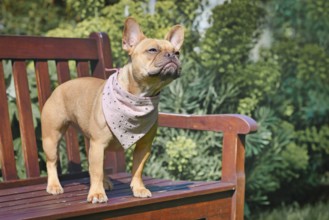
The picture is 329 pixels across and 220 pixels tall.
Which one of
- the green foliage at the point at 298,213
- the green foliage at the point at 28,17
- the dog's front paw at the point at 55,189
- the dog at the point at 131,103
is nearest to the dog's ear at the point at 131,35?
the dog at the point at 131,103

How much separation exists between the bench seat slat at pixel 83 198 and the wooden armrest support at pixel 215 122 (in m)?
0.29

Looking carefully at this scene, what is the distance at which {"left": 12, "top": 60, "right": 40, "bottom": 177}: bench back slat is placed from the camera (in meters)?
3.54

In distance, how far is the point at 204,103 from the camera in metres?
4.87

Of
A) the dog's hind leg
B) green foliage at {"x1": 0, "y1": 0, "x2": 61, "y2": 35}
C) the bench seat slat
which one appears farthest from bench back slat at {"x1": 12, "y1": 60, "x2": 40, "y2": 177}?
green foliage at {"x1": 0, "y1": 0, "x2": 61, "y2": 35}

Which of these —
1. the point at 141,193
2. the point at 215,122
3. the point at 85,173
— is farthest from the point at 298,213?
the point at 141,193

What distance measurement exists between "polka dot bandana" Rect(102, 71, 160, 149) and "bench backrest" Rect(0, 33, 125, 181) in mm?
781

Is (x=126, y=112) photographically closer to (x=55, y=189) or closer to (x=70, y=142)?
(x=55, y=189)

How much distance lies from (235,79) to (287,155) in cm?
81

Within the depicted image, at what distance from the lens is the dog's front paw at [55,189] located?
315cm

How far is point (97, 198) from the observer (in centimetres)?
279

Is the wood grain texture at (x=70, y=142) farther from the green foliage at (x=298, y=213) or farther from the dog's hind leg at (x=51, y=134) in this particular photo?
the green foliage at (x=298, y=213)

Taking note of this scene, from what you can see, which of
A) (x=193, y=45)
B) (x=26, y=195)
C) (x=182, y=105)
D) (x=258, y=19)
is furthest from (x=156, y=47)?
(x=258, y=19)

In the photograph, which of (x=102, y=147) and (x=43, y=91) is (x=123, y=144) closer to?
(x=102, y=147)

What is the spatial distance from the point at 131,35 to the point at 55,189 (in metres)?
0.83
